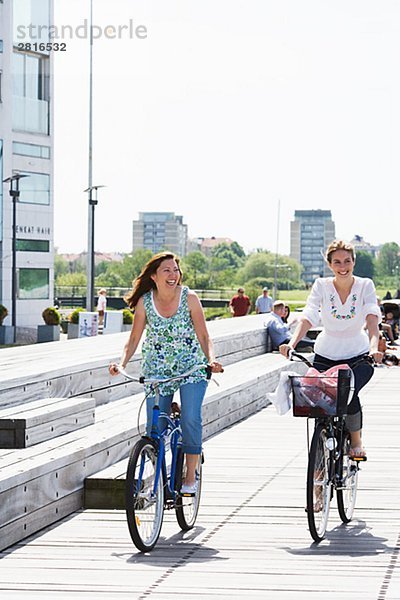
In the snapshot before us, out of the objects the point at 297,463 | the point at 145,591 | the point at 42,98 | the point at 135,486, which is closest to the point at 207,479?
the point at 297,463

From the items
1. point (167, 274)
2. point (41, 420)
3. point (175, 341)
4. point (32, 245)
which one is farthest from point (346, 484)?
point (32, 245)

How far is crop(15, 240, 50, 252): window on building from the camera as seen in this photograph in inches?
2483

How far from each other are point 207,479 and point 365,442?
3.35m

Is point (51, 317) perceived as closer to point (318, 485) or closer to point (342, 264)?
point (342, 264)

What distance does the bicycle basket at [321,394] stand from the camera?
7.98 m

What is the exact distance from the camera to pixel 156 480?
770 cm

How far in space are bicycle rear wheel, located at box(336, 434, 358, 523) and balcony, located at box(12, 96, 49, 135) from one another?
5432 cm

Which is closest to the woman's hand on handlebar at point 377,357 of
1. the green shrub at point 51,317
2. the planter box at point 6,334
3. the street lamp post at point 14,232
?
the green shrub at point 51,317

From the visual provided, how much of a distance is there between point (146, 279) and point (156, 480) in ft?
4.34

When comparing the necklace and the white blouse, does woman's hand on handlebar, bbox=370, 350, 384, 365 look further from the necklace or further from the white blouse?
the necklace

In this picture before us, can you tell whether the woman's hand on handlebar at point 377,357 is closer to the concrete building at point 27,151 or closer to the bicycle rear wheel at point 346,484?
the bicycle rear wheel at point 346,484

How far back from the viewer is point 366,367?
846 centimetres

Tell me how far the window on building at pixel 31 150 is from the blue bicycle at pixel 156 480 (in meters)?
55.0

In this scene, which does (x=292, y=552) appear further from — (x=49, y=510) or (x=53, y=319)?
(x=53, y=319)
